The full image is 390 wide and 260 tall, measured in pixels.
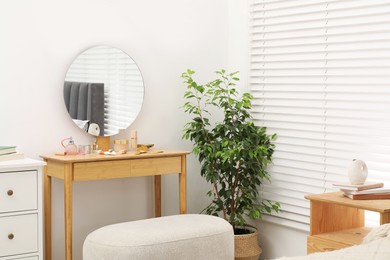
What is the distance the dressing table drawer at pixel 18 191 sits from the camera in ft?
10.8

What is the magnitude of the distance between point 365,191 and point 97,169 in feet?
4.59

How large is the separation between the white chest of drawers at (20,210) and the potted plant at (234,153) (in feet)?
3.53

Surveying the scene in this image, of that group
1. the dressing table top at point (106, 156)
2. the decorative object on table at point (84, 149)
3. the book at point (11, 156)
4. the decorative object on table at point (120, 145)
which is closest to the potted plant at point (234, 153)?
the dressing table top at point (106, 156)

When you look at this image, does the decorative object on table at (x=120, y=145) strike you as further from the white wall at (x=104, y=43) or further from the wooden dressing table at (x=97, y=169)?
the white wall at (x=104, y=43)

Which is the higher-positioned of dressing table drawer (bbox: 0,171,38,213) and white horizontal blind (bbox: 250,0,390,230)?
white horizontal blind (bbox: 250,0,390,230)

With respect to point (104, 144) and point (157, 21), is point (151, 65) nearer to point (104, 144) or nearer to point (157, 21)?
point (157, 21)

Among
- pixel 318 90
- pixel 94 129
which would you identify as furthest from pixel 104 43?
pixel 318 90

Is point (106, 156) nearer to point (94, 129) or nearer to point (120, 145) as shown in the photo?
point (120, 145)

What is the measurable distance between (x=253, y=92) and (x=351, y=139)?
87 cm

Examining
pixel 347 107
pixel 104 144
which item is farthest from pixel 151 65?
pixel 347 107

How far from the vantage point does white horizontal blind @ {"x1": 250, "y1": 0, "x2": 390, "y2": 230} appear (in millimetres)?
3562

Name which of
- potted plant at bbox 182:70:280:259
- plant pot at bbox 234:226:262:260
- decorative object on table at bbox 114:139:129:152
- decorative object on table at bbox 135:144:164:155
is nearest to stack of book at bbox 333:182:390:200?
potted plant at bbox 182:70:280:259

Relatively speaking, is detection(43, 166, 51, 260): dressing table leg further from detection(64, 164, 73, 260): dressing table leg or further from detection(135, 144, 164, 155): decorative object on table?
detection(135, 144, 164, 155): decorative object on table

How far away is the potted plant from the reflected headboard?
53 cm
